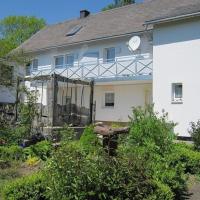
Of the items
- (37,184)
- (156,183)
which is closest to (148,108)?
(156,183)

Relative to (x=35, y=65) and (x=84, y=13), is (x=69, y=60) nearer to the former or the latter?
(x=35, y=65)

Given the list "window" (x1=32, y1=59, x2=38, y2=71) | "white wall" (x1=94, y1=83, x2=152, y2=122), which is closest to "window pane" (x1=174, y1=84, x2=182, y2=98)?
"white wall" (x1=94, y1=83, x2=152, y2=122)

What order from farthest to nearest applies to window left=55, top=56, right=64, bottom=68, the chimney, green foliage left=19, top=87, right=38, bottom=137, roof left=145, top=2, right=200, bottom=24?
the chimney → window left=55, top=56, right=64, bottom=68 → roof left=145, top=2, right=200, bottom=24 → green foliage left=19, top=87, right=38, bottom=137

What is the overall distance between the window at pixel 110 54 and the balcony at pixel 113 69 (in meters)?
0.55

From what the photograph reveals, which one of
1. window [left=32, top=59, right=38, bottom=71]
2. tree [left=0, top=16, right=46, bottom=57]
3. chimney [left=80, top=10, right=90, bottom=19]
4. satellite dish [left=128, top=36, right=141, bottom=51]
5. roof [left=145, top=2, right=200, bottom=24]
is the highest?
tree [left=0, top=16, right=46, bottom=57]

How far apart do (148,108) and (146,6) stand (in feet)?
70.8

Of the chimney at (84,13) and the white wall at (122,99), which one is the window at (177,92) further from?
the chimney at (84,13)

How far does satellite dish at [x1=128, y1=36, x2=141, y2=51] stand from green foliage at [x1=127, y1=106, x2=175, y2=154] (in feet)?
50.9

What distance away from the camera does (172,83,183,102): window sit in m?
19.5

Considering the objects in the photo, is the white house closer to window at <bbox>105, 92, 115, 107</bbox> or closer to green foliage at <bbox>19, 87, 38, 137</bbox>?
window at <bbox>105, 92, 115, 107</bbox>

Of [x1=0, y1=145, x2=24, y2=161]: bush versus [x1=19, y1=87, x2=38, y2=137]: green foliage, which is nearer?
[x1=0, y1=145, x2=24, y2=161]: bush

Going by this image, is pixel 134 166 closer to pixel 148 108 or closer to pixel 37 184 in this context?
pixel 37 184

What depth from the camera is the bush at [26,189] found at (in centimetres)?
579

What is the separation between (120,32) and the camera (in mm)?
25500
